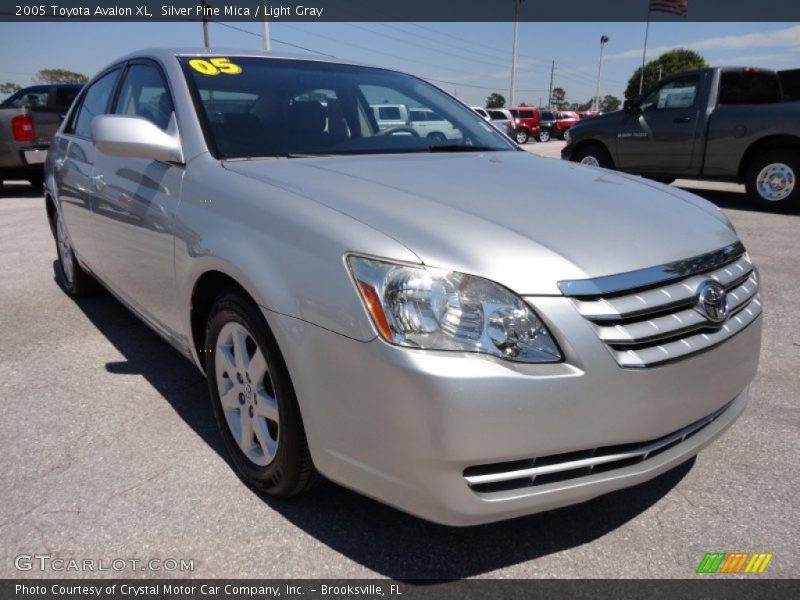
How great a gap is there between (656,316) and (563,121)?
38.4 m

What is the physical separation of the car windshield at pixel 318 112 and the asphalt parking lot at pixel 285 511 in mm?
1236

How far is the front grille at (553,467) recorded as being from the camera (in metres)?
1.62

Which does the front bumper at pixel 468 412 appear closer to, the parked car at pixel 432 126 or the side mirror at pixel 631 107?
the parked car at pixel 432 126

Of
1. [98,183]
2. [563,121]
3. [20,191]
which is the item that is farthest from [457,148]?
[563,121]

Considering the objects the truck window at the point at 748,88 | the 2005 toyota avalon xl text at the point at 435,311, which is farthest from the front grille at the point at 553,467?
the truck window at the point at 748,88

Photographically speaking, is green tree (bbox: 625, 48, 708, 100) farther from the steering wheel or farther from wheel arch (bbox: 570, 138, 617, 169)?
the steering wheel

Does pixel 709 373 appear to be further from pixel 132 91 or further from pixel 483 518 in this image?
pixel 132 91

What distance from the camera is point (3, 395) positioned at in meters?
3.02

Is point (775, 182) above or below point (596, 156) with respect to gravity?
below

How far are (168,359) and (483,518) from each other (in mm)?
2348

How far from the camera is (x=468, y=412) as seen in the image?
154 centimetres

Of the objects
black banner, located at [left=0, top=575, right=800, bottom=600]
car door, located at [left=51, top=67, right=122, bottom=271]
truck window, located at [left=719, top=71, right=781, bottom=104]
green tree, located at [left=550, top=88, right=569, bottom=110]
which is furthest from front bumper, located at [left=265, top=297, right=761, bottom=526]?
green tree, located at [left=550, top=88, right=569, bottom=110]

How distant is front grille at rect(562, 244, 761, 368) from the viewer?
5.39 ft
